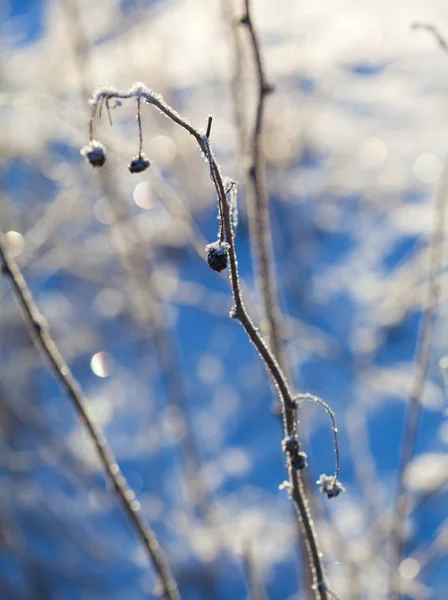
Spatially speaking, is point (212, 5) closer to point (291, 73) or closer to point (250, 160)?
point (291, 73)

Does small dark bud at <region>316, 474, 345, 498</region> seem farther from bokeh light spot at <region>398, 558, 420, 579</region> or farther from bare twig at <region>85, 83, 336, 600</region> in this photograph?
bokeh light spot at <region>398, 558, 420, 579</region>

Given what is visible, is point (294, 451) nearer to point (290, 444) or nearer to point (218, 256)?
point (290, 444)

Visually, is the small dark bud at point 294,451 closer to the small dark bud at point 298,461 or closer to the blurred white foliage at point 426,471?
the small dark bud at point 298,461

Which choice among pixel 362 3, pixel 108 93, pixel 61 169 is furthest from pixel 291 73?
pixel 108 93

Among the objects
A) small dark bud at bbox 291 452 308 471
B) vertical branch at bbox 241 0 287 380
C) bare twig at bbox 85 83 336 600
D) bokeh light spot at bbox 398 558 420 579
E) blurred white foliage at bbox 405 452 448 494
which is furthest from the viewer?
blurred white foliage at bbox 405 452 448 494

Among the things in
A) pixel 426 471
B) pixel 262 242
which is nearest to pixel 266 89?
pixel 262 242

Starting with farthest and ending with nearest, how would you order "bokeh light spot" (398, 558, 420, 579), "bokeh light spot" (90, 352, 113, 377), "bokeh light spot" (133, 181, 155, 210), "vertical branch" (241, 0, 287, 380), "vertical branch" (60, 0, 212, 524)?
"bokeh light spot" (133, 181, 155, 210)
"bokeh light spot" (90, 352, 113, 377)
"bokeh light spot" (398, 558, 420, 579)
"vertical branch" (60, 0, 212, 524)
"vertical branch" (241, 0, 287, 380)

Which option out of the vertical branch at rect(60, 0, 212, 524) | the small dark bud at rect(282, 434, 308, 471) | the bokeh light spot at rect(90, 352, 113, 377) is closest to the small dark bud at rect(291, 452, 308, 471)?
the small dark bud at rect(282, 434, 308, 471)

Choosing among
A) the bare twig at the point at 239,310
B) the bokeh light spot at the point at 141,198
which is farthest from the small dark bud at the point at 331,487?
the bokeh light spot at the point at 141,198
